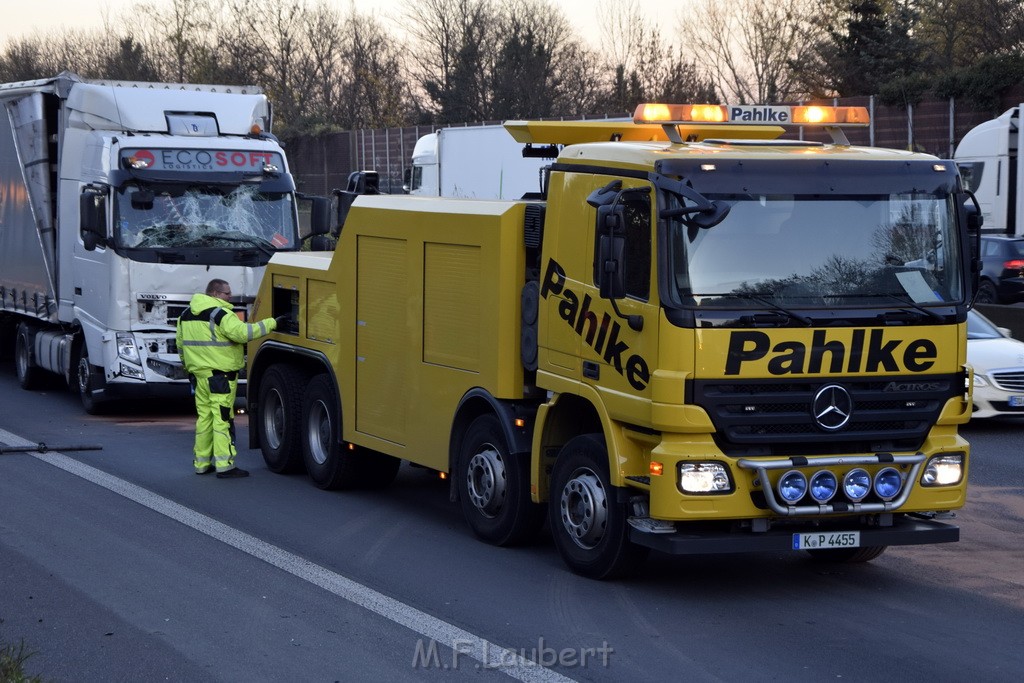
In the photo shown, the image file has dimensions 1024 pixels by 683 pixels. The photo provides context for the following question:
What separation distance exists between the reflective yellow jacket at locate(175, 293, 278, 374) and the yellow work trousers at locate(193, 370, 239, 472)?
10 centimetres

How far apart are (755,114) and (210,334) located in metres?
5.42

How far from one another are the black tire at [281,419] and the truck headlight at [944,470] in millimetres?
5749

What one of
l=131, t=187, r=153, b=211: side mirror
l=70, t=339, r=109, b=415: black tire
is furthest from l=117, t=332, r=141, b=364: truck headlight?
l=131, t=187, r=153, b=211: side mirror

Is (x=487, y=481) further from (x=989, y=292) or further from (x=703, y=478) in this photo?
(x=989, y=292)

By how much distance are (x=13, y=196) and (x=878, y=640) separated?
14413mm

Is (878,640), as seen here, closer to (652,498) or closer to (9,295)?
(652,498)

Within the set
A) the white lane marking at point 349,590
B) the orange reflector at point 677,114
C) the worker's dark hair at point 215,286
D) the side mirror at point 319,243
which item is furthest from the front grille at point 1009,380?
the white lane marking at point 349,590

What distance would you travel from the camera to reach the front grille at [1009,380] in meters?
14.4

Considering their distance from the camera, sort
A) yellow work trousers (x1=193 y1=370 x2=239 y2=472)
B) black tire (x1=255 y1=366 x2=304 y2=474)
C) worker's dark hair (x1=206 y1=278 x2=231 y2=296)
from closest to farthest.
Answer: black tire (x1=255 y1=366 x2=304 y2=474)
yellow work trousers (x1=193 y1=370 x2=239 y2=472)
worker's dark hair (x1=206 y1=278 x2=231 y2=296)

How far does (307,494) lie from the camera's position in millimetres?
11336

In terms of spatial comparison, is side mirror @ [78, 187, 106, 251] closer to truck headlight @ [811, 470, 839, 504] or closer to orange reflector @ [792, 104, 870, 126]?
orange reflector @ [792, 104, 870, 126]

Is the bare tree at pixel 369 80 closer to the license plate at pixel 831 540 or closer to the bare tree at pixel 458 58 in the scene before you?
the bare tree at pixel 458 58

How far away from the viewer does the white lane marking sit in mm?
6699

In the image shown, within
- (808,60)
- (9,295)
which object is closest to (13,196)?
(9,295)
